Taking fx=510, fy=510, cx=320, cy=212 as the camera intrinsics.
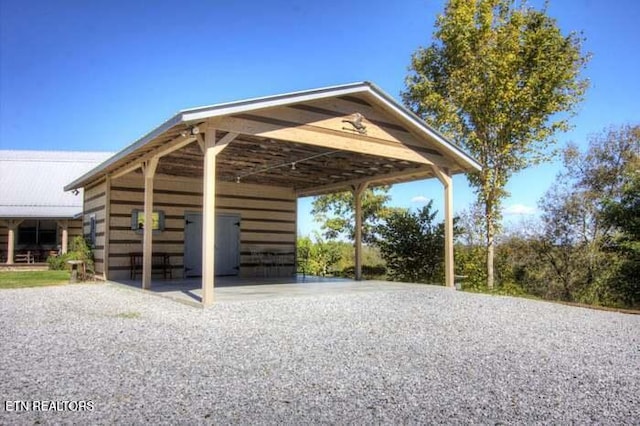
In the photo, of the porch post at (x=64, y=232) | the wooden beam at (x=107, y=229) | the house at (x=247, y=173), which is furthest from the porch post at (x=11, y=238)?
the wooden beam at (x=107, y=229)

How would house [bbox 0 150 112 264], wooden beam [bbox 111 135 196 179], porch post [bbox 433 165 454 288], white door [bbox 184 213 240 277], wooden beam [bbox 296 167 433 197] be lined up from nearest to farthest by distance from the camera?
wooden beam [bbox 111 135 196 179] → porch post [bbox 433 165 454 288] → wooden beam [bbox 296 167 433 197] → white door [bbox 184 213 240 277] → house [bbox 0 150 112 264]

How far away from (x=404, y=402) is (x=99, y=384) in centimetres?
253

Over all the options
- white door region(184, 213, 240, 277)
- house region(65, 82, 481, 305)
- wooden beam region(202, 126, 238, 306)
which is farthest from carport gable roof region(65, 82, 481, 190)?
white door region(184, 213, 240, 277)

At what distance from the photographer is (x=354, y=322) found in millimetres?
7449

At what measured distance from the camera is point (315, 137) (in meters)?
9.52

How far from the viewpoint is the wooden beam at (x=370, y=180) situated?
1262cm

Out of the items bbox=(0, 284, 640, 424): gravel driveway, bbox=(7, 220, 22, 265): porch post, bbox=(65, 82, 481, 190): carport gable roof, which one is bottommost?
bbox=(0, 284, 640, 424): gravel driveway

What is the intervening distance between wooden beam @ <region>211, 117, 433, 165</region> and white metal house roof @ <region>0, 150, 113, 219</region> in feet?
54.8

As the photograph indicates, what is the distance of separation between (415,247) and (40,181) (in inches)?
791

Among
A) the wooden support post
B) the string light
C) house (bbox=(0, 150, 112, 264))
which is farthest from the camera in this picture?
house (bbox=(0, 150, 112, 264))

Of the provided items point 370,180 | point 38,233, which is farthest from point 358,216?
point 38,233

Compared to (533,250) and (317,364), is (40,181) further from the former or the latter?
(317,364)

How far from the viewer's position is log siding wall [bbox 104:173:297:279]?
1413 centimetres

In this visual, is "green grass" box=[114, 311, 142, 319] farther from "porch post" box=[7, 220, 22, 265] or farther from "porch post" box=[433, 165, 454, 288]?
"porch post" box=[7, 220, 22, 265]
